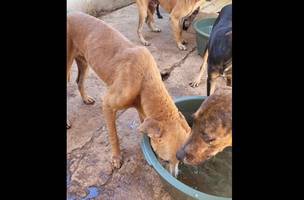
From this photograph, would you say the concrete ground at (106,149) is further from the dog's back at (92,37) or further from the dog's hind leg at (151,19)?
the dog's hind leg at (151,19)

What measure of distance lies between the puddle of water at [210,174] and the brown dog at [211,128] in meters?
0.70

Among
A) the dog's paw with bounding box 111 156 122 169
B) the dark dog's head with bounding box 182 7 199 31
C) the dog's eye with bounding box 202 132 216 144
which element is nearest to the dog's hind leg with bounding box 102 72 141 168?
the dog's paw with bounding box 111 156 122 169

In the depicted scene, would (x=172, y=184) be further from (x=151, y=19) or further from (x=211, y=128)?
(x=151, y=19)

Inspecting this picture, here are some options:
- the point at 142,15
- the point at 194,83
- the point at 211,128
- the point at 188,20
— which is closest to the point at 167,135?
the point at 211,128

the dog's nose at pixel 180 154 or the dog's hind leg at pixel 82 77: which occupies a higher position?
the dog's nose at pixel 180 154

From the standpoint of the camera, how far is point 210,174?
11.2ft

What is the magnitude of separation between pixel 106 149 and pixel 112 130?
49 centimetres

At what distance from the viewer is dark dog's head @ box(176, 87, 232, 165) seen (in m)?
2.40

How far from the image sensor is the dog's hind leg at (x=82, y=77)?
445 centimetres

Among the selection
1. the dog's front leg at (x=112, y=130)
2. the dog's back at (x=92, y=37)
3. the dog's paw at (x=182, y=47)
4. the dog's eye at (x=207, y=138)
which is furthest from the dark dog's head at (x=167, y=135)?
the dog's paw at (x=182, y=47)

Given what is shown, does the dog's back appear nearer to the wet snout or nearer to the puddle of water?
the wet snout
